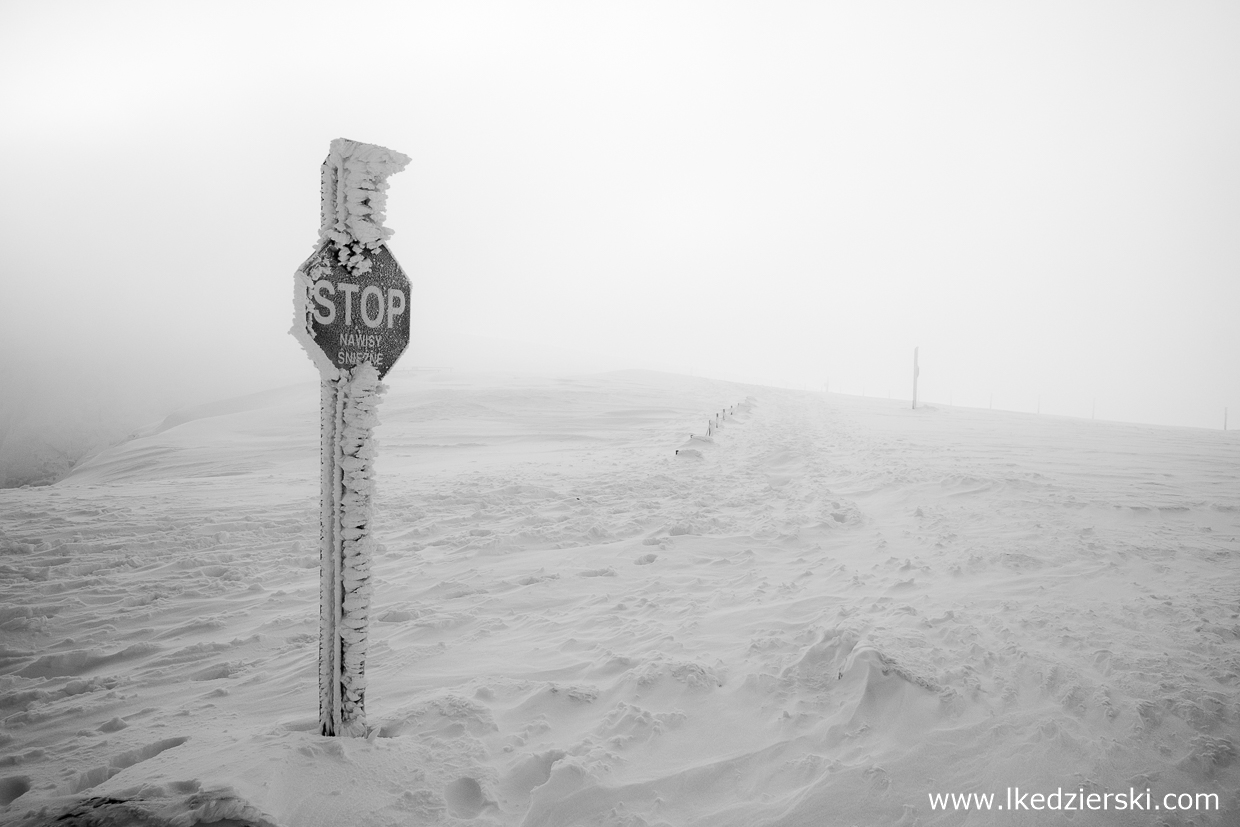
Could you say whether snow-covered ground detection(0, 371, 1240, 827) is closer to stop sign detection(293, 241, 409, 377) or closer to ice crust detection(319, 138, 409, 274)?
stop sign detection(293, 241, 409, 377)

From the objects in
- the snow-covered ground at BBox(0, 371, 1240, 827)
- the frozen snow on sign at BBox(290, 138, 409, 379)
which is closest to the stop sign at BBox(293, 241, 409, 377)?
the frozen snow on sign at BBox(290, 138, 409, 379)

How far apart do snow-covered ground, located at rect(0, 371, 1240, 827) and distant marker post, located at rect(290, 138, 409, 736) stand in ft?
1.73

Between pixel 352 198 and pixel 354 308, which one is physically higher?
pixel 352 198

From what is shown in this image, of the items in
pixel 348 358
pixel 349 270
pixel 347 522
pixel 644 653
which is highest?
pixel 349 270

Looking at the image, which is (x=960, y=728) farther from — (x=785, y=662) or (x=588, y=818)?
(x=588, y=818)

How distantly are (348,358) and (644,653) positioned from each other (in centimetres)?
256

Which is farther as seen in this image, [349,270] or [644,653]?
[644,653]

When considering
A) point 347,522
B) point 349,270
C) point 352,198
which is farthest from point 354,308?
point 347,522

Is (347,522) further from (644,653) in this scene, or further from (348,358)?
(644,653)

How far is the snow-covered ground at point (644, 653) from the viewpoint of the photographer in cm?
257

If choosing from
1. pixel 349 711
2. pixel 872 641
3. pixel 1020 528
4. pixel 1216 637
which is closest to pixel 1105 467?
pixel 1020 528

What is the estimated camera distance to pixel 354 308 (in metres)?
2.53

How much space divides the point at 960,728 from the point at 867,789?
698 mm

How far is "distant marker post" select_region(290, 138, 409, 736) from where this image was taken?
96.6 inches
